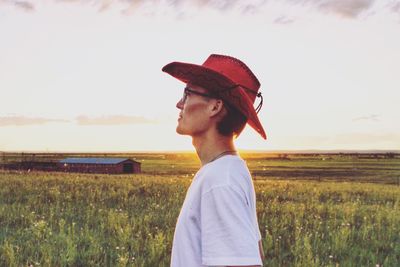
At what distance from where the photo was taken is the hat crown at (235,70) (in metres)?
2.17

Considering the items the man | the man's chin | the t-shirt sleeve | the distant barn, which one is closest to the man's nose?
the man

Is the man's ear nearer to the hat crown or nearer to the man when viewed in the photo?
the man

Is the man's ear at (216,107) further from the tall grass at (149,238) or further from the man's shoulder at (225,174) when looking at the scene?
the tall grass at (149,238)

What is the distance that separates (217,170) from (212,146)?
22cm

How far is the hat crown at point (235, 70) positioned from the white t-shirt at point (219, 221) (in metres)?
0.40

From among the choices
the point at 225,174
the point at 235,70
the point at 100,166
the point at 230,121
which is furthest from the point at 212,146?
the point at 100,166

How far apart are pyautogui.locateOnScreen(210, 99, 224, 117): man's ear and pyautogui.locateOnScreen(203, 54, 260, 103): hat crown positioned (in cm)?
14

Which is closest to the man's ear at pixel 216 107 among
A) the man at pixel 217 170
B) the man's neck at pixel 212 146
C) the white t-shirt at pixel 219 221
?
the man at pixel 217 170

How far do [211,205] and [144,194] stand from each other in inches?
641

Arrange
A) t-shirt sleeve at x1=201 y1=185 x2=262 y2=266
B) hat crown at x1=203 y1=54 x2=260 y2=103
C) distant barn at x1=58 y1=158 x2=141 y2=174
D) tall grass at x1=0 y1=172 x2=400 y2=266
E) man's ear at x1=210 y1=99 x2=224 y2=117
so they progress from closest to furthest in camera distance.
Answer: t-shirt sleeve at x1=201 y1=185 x2=262 y2=266, man's ear at x1=210 y1=99 x2=224 y2=117, hat crown at x1=203 y1=54 x2=260 y2=103, tall grass at x1=0 y1=172 x2=400 y2=266, distant barn at x1=58 y1=158 x2=141 y2=174

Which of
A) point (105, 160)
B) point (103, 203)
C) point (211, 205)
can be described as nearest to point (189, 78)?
point (211, 205)

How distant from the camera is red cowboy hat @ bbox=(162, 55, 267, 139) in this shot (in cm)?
207

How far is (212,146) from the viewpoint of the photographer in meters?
2.08

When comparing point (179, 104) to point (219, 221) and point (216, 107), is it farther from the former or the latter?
point (219, 221)
